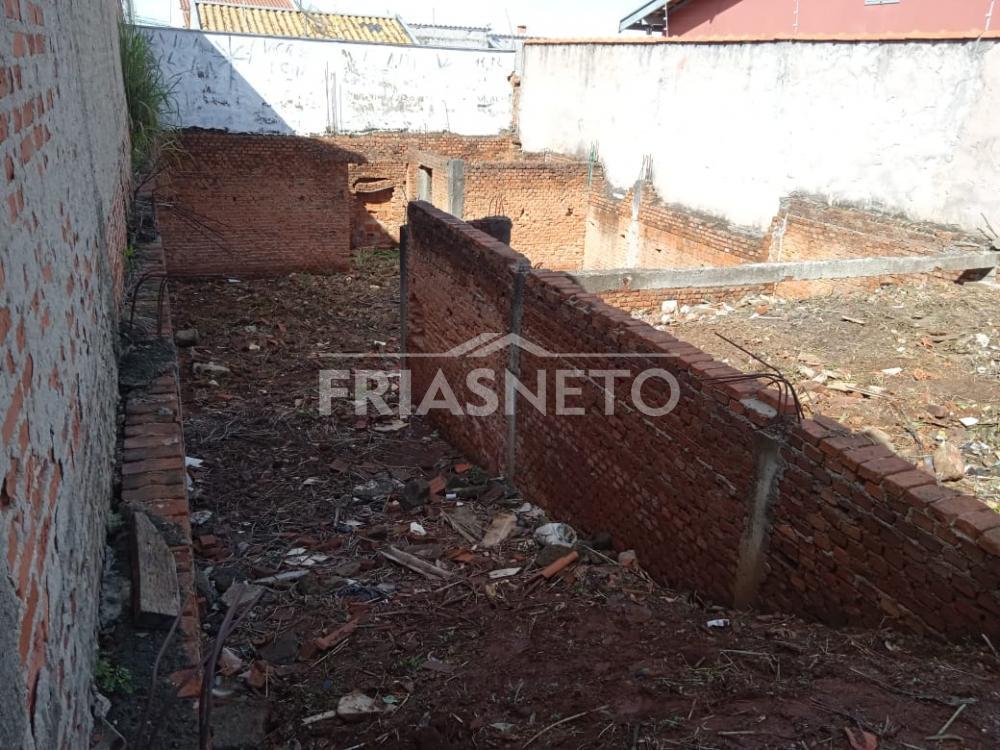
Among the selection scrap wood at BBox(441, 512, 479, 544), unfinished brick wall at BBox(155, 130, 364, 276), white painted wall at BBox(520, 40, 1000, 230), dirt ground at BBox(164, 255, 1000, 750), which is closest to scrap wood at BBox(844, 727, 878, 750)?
dirt ground at BBox(164, 255, 1000, 750)

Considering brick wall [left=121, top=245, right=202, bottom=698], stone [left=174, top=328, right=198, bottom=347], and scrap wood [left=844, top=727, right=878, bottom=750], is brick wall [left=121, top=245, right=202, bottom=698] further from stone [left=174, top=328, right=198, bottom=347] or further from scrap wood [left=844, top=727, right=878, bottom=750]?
stone [left=174, top=328, right=198, bottom=347]

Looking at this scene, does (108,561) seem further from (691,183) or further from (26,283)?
(691,183)

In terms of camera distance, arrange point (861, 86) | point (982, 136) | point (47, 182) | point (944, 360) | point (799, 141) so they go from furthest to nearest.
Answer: point (799, 141) < point (861, 86) < point (982, 136) < point (944, 360) < point (47, 182)

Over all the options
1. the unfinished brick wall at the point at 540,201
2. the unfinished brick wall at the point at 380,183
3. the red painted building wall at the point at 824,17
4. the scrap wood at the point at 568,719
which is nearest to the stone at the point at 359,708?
the scrap wood at the point at 568,719

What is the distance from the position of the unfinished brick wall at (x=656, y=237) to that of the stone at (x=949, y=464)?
7.58m

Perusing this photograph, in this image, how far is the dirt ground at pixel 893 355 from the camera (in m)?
4.98

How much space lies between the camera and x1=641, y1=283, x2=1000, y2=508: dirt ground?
4.98 m

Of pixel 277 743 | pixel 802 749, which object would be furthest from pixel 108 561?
pixel 802 749

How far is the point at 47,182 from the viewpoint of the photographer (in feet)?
8.19

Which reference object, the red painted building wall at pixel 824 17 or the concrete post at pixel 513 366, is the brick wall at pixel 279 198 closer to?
the red painted building wall at pixel 824 17

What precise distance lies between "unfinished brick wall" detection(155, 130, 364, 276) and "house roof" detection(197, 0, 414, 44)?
4715 millimetres

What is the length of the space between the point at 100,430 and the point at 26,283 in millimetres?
1382

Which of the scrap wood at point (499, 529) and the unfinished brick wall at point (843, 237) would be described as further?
the unfinished brick wall at point (843, 237)

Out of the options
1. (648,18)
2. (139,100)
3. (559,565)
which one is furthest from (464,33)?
(559,565)
